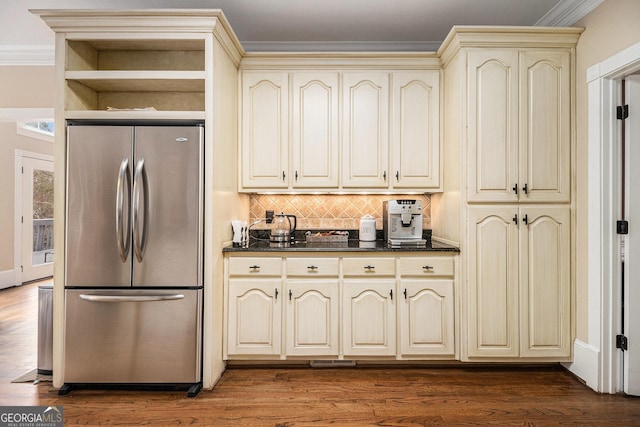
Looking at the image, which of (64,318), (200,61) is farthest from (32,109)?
(64,318)

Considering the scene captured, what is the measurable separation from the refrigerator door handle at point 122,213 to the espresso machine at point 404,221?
1.91 metres

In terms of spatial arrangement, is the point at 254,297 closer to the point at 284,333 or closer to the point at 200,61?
the point at 284,333

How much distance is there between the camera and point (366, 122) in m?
3.36

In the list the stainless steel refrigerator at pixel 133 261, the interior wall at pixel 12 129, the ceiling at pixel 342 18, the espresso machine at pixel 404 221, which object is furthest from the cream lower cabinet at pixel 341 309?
the interior wall at pixel 12 129

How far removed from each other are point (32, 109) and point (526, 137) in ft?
14.9

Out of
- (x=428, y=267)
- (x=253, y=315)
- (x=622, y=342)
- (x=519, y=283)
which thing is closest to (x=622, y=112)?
(x=519, y=283)

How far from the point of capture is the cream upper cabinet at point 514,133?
2951 mm

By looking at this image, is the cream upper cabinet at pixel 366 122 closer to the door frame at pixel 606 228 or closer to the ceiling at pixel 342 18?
the ceiling at pixel 342 18

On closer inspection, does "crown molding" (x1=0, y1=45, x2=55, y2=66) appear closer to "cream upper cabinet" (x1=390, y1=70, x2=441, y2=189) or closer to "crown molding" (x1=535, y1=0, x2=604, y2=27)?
"cream upper cabinet" (x1=390, y1=70, x2=441, y2=189)

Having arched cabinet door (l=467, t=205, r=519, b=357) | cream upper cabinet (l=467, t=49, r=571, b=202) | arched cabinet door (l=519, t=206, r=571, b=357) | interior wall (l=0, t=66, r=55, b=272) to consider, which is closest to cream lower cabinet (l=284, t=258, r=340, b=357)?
arched cabinet door (l=467, t=205, r=519, b=357)

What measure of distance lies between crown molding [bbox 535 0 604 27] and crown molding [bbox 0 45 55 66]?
175 inches

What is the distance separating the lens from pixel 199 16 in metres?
2.67

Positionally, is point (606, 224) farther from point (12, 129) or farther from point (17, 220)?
point (12, 129)

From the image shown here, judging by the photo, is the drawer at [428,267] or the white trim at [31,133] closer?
the drawer at [428,267]
